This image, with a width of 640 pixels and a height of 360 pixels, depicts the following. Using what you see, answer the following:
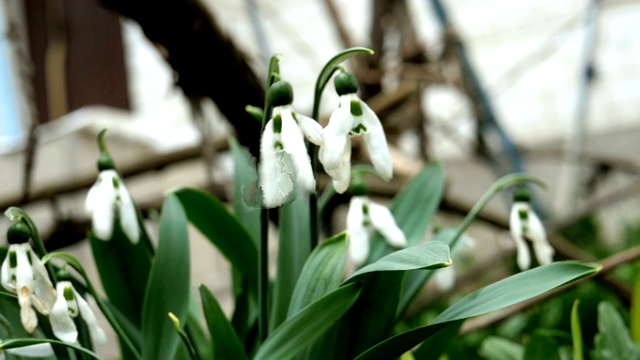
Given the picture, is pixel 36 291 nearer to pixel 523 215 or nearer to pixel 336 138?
pixel 336 138

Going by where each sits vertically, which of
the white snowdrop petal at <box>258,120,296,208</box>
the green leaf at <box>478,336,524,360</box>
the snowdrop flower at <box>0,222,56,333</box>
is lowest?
the green leaf at <box>478,336,524,360</box>

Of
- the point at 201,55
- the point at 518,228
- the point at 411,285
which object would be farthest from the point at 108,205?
the point at 201,55

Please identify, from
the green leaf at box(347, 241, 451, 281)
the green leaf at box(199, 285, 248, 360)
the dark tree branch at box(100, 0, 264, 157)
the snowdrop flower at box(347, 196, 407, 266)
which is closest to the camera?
the green leaf at box(347, 241, 451, 281)

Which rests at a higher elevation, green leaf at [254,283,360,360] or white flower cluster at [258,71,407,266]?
white flower cluster at [258,71,407,266]

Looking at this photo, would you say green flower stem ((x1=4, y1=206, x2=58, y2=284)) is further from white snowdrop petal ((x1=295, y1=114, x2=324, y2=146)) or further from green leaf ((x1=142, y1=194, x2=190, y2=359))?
white snowdrop petal ((x1=295, y1=114, x2=324, y2=146))

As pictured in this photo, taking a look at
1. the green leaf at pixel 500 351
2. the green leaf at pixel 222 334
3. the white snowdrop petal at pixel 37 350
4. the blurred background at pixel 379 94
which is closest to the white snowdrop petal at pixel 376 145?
the green leaf at pixel 222 334

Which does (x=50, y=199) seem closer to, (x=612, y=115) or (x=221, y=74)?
(x=221, y=74)

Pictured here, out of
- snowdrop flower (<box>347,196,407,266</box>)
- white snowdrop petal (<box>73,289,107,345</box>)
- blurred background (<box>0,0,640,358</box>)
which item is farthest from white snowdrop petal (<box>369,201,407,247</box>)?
blurred background (<box>0,0,640,358</box>)
